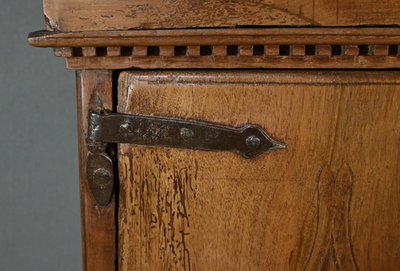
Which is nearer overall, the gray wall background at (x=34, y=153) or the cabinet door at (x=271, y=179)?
the cabinet door at (x=271, y=179)

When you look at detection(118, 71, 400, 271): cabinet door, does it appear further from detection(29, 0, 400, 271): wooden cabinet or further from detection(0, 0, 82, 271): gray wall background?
detection(0, 0, 82, 271): gray wall background

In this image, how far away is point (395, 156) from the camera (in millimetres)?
815

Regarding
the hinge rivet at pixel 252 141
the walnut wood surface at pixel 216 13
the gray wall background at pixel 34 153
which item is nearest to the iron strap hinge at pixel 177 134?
the hinge rivet at pixel 252 141

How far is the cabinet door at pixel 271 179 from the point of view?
0.81 m

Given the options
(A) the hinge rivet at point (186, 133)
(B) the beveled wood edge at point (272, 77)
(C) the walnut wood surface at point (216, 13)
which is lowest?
(A) the hinge rivet at point (186, 133)

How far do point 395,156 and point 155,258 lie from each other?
0.30 meters

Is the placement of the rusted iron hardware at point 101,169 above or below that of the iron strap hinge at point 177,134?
below

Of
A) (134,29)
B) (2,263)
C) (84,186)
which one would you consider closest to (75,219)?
(2,263)

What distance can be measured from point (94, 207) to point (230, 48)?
0.80 ft

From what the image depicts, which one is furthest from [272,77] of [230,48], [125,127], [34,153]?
[34,153]

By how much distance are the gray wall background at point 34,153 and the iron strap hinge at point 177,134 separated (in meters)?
0.67

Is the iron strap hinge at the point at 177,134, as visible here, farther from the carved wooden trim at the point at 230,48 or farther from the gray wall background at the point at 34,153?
the gray wall background at the point at 34,153

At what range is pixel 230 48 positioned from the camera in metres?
0.80

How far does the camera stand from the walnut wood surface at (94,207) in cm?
82
